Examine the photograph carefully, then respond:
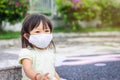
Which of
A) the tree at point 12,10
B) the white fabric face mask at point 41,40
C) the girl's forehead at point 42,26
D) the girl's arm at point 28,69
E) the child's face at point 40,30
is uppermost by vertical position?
the girl's forehead at point 42,26

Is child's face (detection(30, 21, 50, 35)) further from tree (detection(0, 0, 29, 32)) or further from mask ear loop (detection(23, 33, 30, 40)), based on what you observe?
tree (detection(0, 0, 29, 32))

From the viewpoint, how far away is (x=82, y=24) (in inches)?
700

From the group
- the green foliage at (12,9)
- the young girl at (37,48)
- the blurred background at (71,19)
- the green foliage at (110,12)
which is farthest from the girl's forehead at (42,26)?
the green foliage at (110,12)

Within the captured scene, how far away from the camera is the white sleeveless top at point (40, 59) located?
12.2ft

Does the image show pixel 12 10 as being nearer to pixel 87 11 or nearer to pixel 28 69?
pixel 87 11

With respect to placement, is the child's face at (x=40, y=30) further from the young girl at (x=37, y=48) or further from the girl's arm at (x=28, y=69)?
the girl's arm at (x=28, y=69)

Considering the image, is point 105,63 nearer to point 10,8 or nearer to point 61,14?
point 10,8

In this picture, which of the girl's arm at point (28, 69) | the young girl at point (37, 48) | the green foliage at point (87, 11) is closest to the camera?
the girl's arm at point (28, 69)

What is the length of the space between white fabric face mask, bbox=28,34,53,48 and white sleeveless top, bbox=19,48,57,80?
0.10 meters

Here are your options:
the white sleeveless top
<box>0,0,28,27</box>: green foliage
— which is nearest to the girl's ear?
the white sleeveless top

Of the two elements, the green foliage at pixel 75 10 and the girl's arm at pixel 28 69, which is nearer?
the girl's arm at pixel 28 69

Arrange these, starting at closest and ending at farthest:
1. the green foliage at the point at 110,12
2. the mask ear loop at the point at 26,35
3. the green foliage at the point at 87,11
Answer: the mask ear loop at the point at 26,35 < the green foliage at the point at 87,11 < the green foliage at the point at 110,12

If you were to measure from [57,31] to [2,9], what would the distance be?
12.5ft

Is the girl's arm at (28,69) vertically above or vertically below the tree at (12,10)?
above
